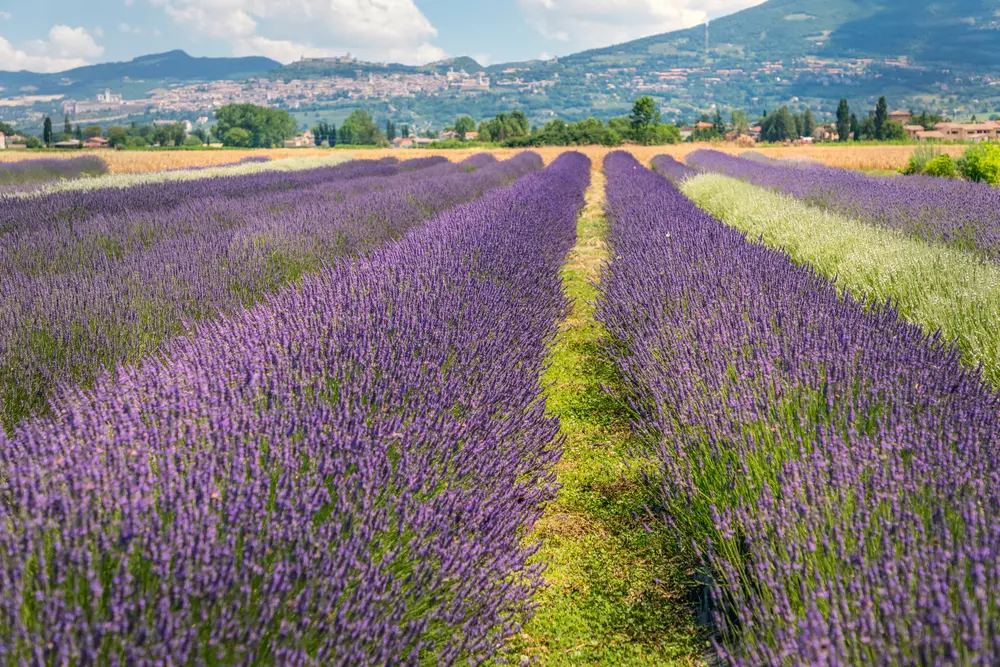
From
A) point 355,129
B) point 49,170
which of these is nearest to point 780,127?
point 355,129

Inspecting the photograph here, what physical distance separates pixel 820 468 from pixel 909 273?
3039mm

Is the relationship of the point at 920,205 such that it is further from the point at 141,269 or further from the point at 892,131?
the point at 892,131

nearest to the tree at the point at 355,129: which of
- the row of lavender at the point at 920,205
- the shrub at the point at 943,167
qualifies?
the shrub at the point at 943,167

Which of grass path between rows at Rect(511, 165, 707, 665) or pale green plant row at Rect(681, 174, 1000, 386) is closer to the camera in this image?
grass path between rows at Rect(511, 165, 707, 665)

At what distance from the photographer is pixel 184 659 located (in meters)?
0.97

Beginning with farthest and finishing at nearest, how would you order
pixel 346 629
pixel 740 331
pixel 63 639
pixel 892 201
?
pixel 892 201 → pixel 740 331 → pixel 346 629 → pixel 63 639

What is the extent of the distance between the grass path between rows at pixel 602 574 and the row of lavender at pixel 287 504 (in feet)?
1.00

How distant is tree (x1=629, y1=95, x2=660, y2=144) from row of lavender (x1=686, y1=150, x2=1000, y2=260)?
4452 cm

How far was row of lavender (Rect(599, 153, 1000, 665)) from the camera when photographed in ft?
3.79

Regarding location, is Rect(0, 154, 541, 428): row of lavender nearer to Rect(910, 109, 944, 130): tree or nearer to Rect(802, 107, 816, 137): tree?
Rect(910, 109, 944, 130): tree

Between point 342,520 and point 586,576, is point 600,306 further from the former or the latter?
point 342,520

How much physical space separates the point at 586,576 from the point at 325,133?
6073 inches

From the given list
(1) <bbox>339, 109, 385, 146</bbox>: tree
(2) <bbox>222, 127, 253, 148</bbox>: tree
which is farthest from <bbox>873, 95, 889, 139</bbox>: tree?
(2) <bbox>222, 127, 253, 148</bbox>: tree

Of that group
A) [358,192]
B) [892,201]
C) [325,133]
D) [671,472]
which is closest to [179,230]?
[358,192]
